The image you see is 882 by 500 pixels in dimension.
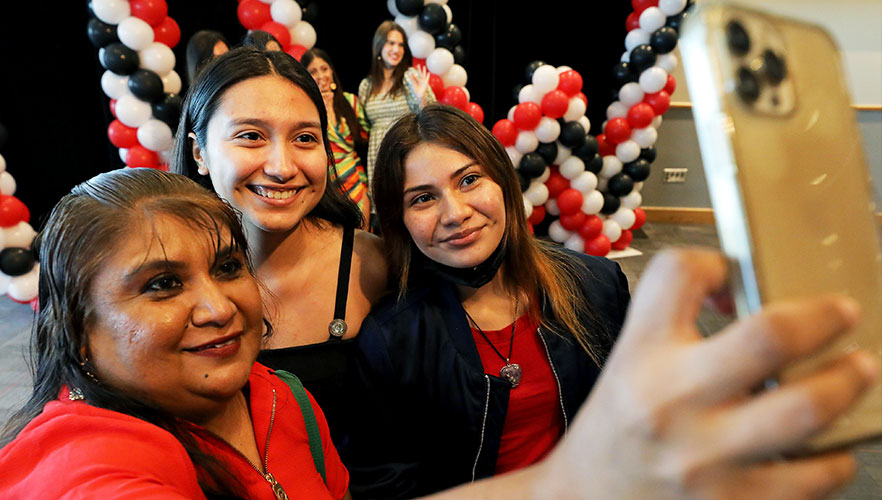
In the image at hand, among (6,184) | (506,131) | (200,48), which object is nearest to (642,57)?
(506,131)

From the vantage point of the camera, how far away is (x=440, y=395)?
1.44m

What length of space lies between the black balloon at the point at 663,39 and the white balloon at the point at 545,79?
3.49 ft

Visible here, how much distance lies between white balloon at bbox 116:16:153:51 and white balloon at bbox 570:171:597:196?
3.27 meters

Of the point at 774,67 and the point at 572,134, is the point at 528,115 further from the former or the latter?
the point at 774,67

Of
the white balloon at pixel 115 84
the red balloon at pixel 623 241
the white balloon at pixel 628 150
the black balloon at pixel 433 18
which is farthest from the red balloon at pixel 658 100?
the white balloon at pixel 115 84

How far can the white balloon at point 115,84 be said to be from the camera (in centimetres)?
363

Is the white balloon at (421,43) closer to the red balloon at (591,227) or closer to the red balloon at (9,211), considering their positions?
the red balloon at (591,227)

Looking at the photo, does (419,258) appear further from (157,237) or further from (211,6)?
(211,6)

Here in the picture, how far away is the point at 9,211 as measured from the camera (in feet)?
12.0

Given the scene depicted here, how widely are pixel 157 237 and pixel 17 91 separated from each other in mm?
4621

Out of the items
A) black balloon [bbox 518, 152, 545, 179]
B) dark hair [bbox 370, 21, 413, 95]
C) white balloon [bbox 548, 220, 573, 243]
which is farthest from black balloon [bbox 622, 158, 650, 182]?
dark hair [bbox 370, 21, 413, 95]

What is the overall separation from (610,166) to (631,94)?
62 centimetres

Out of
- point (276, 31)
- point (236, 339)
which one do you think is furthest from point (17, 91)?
point (236, 339)

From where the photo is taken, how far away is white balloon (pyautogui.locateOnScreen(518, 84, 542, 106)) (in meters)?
4.16
